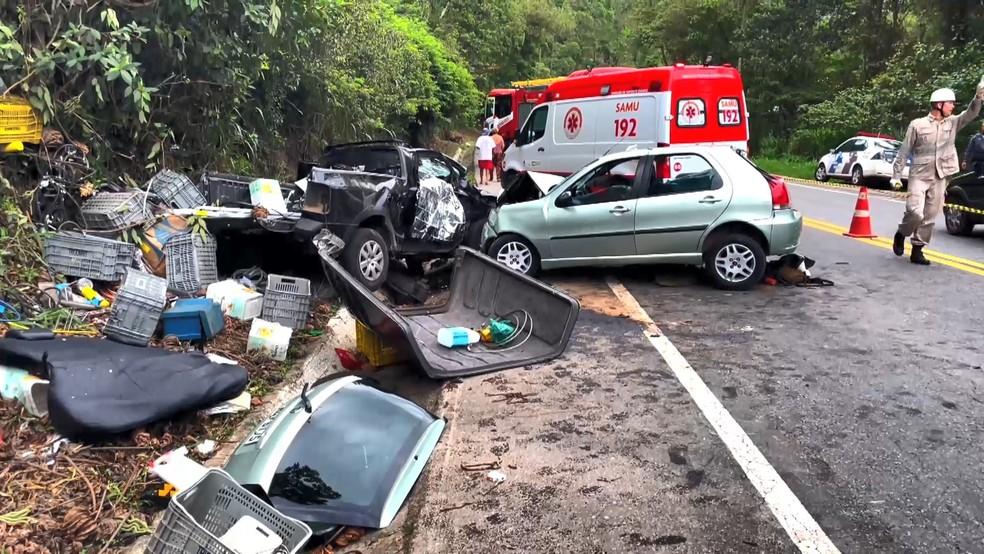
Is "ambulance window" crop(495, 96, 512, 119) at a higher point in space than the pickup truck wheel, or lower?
higher

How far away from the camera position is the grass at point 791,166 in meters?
27.1

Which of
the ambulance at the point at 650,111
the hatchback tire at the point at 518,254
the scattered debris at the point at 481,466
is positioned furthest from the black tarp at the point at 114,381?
the ambulance at the point at 650,111

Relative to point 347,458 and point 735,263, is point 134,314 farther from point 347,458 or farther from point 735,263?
point 735,263

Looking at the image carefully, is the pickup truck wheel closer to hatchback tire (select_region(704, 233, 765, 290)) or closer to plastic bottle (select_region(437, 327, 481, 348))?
hatchback tire (select_region(704, 233, 765, 290))

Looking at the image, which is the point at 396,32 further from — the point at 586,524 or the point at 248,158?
the point at 586,524

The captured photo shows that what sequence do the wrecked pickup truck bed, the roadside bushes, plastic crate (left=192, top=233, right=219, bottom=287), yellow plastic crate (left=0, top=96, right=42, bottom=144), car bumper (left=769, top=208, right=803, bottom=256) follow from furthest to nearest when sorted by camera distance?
1. car bumper (left=769, top=208, right=803, bottom=256)
2. plastic crate (left=192, top=233, right=219, bottom=287)
3. the roadside bushes
4. yellow plastic crate (left=0, top=96, right=42, bottom=144)
5. the wrecked pickup truck bed

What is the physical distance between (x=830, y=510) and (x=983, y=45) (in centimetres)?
2470

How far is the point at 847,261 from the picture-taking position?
9.47 meters

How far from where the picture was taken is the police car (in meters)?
21.4

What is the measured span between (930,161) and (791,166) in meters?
21.4

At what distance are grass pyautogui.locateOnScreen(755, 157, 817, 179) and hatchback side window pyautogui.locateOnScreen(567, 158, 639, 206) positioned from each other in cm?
1948

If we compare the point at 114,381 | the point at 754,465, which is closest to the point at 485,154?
the point at 114,381

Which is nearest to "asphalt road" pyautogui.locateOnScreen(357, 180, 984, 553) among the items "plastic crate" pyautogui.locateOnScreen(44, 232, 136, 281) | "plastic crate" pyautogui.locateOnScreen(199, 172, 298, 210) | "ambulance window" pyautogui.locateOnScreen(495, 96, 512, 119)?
"plastic crate" pyautogui.locateOnScreen(44, 232, 136, 281)

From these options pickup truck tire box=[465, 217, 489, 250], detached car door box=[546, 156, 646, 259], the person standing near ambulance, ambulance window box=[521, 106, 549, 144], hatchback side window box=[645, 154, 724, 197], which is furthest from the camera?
ambulance window box=[521, 106, 549, 144]
